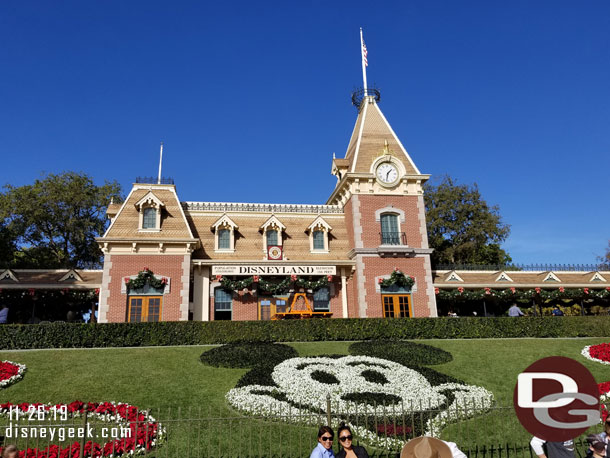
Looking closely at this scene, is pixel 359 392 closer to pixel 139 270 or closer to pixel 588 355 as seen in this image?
pixel 588 355

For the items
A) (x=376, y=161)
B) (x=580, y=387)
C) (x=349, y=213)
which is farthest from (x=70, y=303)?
(x=580, y=387)

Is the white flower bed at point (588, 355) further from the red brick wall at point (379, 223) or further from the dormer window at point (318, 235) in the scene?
the dormer window at point (318, 235)

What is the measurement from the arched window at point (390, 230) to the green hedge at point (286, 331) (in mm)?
6334

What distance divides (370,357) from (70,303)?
692 inches

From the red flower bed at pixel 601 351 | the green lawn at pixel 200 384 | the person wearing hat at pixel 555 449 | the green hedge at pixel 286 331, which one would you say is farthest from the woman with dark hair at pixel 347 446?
the red flower bed at pixel 601 351

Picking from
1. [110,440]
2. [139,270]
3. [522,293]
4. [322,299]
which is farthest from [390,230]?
[110,440]

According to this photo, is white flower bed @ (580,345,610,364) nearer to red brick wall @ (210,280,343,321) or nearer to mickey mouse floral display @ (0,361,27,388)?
red brick wall @ (210,280,343,321)

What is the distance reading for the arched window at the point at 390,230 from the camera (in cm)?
2642

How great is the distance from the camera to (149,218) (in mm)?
24875

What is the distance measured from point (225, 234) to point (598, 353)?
1917 cm

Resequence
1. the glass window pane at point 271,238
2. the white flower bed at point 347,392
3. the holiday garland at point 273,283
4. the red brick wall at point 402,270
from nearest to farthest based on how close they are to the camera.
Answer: the white flower bed at point 347,392, the holiday garland at point 273,283, the red brick wall at point 402,270, the glass window pane at point 271,238

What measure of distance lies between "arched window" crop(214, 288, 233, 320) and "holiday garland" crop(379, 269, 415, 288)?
341 inches

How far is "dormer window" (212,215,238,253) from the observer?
26234mm

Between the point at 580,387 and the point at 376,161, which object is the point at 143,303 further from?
the point at 580,387
